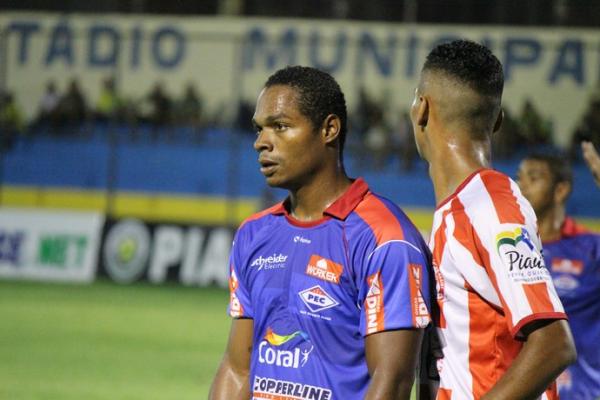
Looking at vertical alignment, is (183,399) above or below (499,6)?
below

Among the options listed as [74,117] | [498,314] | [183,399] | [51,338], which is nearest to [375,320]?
[498,314]

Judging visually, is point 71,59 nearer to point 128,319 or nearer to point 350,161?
point 350,161

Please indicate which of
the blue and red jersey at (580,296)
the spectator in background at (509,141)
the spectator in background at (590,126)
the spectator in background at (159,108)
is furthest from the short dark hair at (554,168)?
the spectator in background at (159,108)

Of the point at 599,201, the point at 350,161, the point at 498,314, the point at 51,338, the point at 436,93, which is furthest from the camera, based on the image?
the point at 350,161

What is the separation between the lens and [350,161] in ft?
72.8

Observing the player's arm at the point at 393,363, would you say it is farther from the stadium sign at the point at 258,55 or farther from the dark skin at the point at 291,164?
the stadium sign at the point at 258,55

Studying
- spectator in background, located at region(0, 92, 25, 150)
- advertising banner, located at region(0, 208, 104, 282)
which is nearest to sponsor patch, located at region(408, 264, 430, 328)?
advertising banner, located at region(0, 208, 104, 282)

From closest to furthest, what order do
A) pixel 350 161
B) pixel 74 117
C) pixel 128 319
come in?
pixel 128 319 → pixel 350 161 → pixel 74 117

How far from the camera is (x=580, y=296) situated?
22.5 ft

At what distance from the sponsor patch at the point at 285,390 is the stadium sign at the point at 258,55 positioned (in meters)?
18.6

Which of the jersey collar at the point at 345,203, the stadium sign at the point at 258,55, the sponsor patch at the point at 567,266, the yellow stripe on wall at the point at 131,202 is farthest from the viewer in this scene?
the yellow stripe on wall at the point at 131,202

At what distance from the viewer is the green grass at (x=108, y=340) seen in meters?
10.1

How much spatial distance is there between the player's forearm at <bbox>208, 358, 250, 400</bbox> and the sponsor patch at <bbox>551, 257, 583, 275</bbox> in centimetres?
356

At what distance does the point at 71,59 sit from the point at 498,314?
23.5 meters
